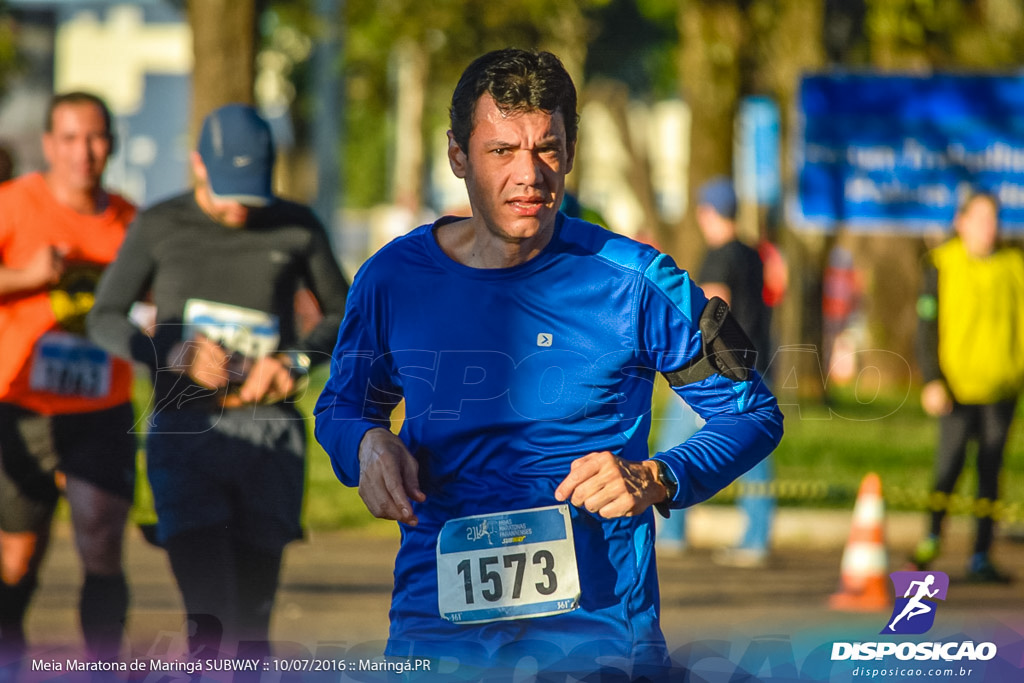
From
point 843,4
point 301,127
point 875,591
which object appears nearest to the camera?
point 875,591

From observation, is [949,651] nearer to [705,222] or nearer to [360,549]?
[705,222]

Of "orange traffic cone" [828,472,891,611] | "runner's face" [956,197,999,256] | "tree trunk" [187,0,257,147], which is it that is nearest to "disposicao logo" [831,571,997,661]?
"orange traffic cone" [828,472,891,611]

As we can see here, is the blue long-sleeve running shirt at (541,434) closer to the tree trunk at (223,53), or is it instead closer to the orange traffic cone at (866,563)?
the orange traffic cone at (866,563)

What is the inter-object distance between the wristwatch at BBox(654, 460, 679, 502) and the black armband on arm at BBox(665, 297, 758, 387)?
9.3 inches

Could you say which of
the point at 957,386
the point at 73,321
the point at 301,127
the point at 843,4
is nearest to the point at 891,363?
the point at 843,4

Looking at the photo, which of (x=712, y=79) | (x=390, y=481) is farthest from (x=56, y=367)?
(x=712, y=79)

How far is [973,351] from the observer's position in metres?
9.74

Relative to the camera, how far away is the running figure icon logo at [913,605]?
4.73 meters

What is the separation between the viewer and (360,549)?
10.7 meters

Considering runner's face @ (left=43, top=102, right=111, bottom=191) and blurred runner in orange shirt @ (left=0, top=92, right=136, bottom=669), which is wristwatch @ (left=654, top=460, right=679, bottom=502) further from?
runner's face @ (left=43, top=102, right=111, bottom=191)

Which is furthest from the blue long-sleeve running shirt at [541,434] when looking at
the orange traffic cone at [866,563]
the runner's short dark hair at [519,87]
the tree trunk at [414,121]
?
the tree trunk at [414,121]

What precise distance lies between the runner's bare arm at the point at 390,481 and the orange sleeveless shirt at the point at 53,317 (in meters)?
3.08

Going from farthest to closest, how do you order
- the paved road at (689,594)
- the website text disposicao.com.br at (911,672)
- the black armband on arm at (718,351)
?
the paved road at (689,594)
the website text disposicao.com.br at (911,672)
the black armband on arm at (718,351)

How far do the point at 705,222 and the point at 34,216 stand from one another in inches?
191
